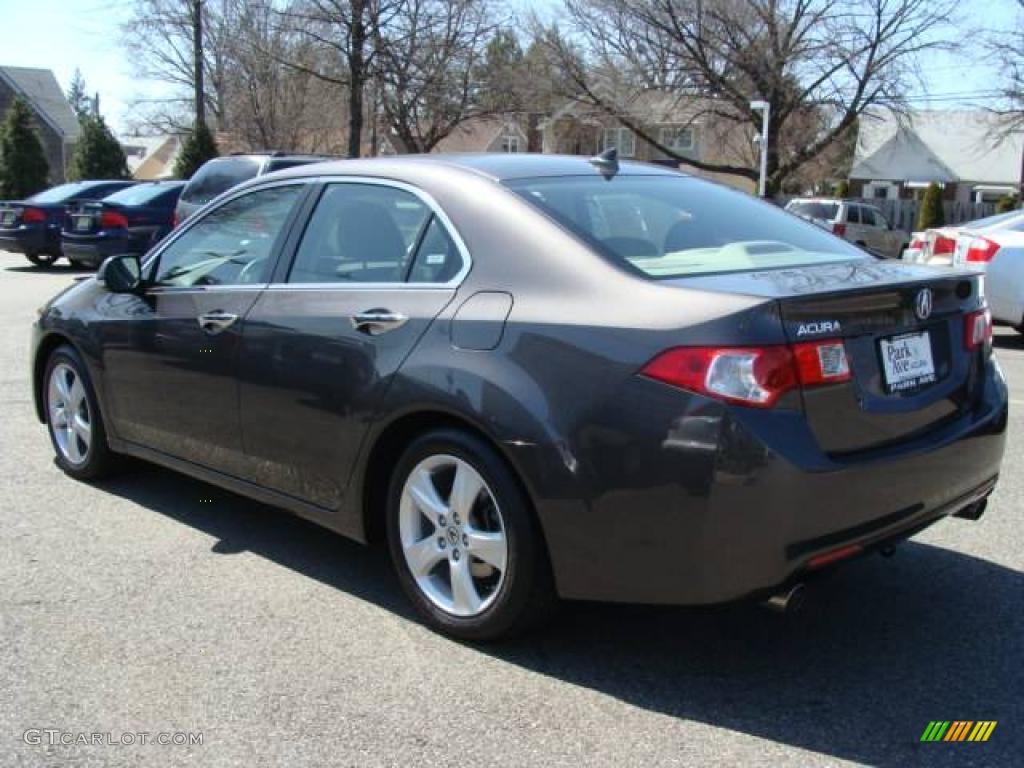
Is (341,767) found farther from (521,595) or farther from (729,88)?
(729,88)

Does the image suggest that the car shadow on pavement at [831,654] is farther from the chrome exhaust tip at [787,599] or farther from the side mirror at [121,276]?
the side mirror at [121,276]

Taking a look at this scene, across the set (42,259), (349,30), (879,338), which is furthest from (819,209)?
(879,338)

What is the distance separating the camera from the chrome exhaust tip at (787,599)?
9.95 ft

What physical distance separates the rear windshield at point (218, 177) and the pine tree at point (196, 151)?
795 inches

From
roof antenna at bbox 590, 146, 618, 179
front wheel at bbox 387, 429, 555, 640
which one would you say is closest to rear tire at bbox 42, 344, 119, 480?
front wheel at bbox 387, 429, 555, 640

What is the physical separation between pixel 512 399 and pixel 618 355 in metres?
0.37

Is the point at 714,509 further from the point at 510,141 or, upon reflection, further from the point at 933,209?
the point at 510,141

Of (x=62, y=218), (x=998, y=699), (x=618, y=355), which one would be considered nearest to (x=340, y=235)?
(x=618, y=355)

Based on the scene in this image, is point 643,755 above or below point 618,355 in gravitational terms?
below

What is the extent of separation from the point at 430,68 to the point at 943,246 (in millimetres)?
22209

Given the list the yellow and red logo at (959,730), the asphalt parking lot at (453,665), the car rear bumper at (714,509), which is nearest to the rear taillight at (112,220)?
the asphalt parking lot at (453,665)

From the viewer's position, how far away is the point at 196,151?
33.7 metres

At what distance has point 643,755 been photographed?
2.90 m

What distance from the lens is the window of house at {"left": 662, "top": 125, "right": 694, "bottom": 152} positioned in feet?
127
